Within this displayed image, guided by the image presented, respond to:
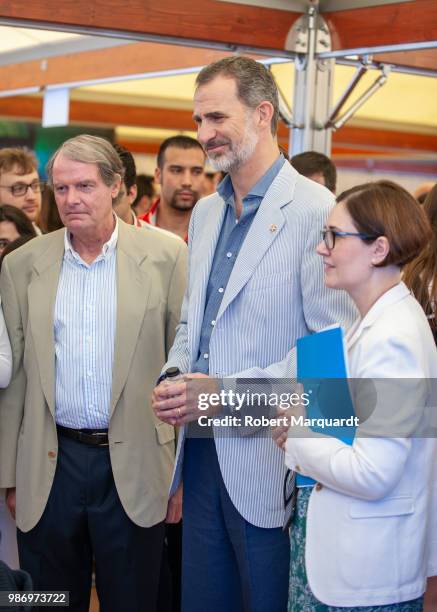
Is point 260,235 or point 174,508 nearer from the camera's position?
point 260,235

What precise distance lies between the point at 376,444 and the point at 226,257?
761mm

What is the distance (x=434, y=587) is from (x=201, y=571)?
2.12ft

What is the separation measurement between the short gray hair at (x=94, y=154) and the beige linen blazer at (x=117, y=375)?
0.18 metres

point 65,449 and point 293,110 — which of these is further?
point 293,110

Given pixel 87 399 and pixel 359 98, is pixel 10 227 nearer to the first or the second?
pixel 87 399

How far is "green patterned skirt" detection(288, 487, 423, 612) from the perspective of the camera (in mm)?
2070

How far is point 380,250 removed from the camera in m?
2.04

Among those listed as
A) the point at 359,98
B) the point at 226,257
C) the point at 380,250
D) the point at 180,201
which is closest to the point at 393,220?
the point at 380,250

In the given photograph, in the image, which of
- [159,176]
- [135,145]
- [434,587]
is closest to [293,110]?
[159,176]

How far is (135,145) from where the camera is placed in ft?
33.6

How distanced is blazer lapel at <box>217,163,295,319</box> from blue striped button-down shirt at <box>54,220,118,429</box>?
546mm

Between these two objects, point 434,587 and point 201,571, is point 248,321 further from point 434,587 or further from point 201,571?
point 434,587

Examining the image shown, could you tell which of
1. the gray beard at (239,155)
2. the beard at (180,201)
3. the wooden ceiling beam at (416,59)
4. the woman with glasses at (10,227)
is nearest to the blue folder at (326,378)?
the gray beard at (239,155)

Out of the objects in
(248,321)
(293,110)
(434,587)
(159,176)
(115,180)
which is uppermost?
(293,110)
